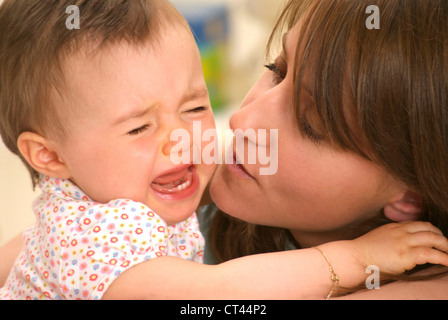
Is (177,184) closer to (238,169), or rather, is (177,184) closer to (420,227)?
(238,169)

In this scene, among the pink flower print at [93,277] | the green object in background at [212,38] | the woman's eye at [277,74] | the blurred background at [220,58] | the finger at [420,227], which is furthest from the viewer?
the green object in background at [212,38]

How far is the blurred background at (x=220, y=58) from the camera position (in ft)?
6.73

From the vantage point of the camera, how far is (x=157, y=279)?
2.85 ft

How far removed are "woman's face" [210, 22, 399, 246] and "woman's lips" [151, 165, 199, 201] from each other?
4.4 inches

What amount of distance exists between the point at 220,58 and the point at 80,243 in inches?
65.4

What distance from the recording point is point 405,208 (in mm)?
1069

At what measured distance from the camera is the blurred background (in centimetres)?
205

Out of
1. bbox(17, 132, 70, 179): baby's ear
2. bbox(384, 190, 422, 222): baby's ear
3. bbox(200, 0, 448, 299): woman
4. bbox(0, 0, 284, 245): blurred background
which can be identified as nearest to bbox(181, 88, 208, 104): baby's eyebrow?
bbox(200, 0, 448, 299): woman

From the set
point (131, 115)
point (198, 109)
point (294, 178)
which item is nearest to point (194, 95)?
point (198, 109)

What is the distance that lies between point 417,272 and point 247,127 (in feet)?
1.34

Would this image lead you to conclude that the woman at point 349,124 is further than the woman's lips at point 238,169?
No

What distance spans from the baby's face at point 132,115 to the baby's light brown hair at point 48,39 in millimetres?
20

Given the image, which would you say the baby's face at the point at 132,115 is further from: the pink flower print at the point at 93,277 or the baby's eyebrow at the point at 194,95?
the pink flower print at the point at 93,277

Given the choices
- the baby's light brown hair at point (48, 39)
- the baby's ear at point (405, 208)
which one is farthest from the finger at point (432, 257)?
the baby's light brown hair at point (48, 39)
